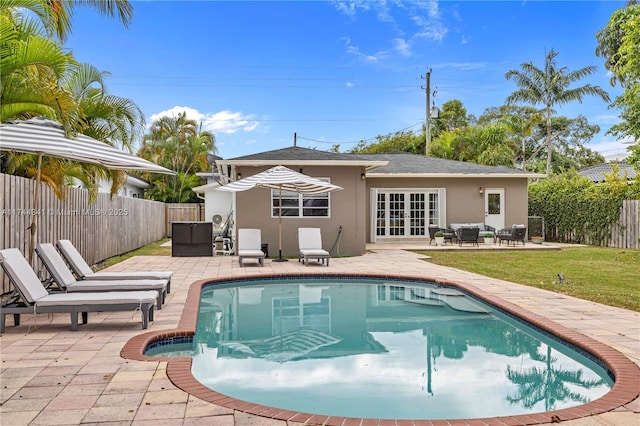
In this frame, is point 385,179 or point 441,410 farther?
point 385,179

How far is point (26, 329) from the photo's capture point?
20.7 feet

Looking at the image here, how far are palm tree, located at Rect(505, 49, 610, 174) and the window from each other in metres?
22.1

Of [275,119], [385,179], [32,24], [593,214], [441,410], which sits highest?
[275,119]

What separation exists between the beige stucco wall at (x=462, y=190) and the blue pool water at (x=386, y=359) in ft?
38.5

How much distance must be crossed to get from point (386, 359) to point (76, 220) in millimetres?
9253

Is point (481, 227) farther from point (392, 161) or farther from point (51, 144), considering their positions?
point (51, 144)

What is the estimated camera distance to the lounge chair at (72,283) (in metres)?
7.16

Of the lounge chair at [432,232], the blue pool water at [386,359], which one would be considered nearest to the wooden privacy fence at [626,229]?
the lounge chair at [432,232]

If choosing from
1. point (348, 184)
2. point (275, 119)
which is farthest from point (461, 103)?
point (348, 184)

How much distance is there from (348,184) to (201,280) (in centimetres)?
726

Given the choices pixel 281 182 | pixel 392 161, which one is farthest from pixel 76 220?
pixel 392 161

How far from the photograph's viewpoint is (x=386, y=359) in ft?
Answer: 19.7

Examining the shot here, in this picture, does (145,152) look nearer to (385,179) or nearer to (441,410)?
(385,179)

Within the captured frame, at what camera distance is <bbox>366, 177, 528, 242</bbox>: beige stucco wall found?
21.0 meters
